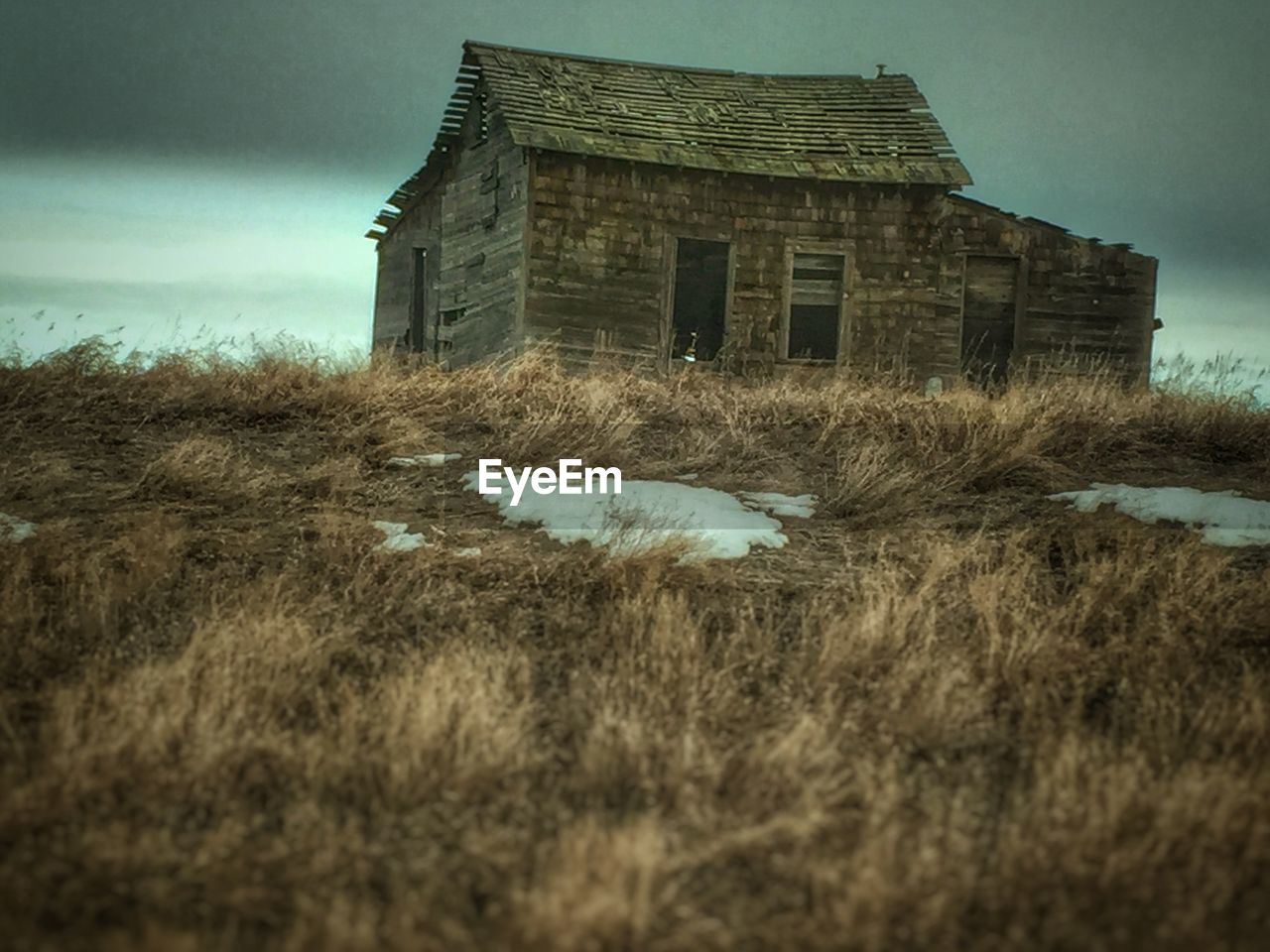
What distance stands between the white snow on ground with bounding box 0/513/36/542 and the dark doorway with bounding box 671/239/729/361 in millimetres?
11013

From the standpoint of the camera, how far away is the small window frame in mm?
17469

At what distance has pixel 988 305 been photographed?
1875cm

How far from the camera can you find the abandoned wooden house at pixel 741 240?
16781 mm

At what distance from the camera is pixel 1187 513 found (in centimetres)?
805

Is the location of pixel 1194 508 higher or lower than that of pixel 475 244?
lower

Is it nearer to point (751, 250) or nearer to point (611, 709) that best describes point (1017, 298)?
point (751, 250)

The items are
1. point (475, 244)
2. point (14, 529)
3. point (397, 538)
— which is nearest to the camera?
point (14, 529)

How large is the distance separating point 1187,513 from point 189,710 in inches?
248

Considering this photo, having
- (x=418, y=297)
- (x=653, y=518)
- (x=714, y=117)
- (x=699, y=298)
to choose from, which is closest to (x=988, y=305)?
(x=699, y=298)


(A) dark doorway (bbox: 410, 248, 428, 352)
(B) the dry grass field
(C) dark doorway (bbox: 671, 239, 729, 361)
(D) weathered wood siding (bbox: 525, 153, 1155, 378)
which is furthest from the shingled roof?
(B) the dry grass field

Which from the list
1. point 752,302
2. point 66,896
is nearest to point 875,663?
point 66,896

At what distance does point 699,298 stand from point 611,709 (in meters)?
14.3

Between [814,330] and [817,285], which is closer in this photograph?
[817,285]

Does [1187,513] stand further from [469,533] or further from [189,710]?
[189,710]
